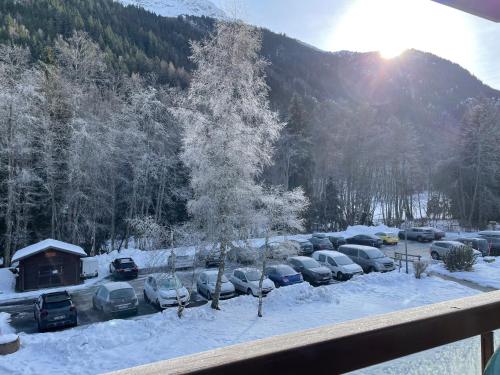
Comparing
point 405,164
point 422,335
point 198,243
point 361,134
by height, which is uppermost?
point 361,134

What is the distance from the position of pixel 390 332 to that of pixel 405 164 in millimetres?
43478

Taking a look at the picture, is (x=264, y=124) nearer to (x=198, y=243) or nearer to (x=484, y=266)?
(x=198, y=243)

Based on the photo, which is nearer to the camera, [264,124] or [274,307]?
[264,124]

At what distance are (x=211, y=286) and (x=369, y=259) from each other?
9.65 metres

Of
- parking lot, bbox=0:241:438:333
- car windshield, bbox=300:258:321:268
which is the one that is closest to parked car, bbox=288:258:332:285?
car windshield, bbox=300:258:321:268

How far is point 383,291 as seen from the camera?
17453 mm

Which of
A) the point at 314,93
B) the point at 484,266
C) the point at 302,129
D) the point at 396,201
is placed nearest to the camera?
the point at 484,266

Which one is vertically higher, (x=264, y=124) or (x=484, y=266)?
(x=264, y=124)

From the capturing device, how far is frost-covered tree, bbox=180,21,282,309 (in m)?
13.7

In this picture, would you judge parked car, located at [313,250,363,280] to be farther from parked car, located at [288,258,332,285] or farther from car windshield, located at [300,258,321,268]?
car windshield, located at [300,258,321,268]

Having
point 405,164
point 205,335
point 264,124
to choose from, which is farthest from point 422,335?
point 405,164

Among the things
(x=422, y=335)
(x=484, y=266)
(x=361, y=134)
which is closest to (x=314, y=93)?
(x=361, y=134)

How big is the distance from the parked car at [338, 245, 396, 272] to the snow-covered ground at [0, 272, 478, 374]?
2.02m

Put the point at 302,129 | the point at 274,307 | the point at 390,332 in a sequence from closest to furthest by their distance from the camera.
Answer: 1. the point at 390,332
2. the point at 274,307
3. the point at 302,129
